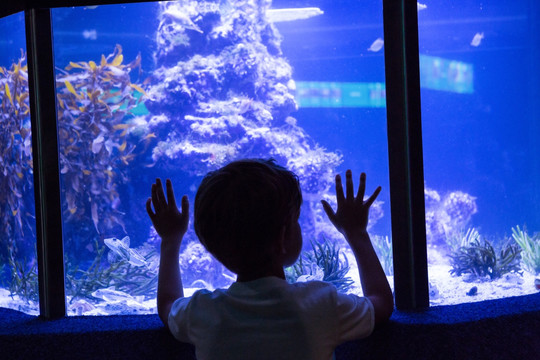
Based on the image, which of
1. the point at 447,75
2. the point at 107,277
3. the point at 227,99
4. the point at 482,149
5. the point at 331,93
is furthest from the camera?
the point at 482,149

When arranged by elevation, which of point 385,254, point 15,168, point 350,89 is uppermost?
point 350,89

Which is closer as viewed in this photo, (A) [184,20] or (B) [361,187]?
(B) [361,187]

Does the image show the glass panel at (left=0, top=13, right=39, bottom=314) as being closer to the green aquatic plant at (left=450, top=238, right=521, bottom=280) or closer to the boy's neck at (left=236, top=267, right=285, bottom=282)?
the boy's neck at (left=236, top=267, right=285, bottom=282)

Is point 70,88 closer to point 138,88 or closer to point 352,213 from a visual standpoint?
point 138,88

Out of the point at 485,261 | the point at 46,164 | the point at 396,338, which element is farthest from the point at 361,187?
the point at 485,261

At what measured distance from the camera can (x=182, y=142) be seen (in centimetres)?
437

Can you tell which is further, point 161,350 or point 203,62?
point 203,62

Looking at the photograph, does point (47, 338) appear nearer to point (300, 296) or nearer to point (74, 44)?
point (300, 296)

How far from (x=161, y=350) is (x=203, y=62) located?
383 cm

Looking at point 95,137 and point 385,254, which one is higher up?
point 95,137

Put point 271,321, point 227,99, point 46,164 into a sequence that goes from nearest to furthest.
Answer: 1. point 271,321
2. point 46,164
3. point 227,99

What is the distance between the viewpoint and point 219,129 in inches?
166

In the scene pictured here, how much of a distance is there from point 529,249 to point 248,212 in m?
3.59

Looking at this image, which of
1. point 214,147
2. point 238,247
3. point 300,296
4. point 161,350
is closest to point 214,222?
point 238,247
